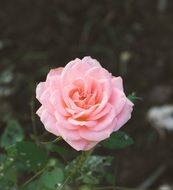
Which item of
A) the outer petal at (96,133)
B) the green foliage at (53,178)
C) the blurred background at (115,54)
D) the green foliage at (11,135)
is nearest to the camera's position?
the outer petal at (96,133)

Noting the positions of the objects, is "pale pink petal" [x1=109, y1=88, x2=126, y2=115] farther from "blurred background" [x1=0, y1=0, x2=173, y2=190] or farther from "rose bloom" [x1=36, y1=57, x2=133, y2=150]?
"blurred background" [x1=0, y1=0, x2=173, y2=190]

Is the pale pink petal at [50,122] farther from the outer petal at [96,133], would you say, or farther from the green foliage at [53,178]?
the green foliage at [53,178]

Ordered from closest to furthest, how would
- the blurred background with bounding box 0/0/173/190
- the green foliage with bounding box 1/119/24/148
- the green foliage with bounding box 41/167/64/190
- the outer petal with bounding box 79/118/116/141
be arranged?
the outer petal with bounding box 79/118/116/141 < the green foliage with bounding box 41/167/64/190 < the green foliage with bounding box 1/119/24/148 < the blurred background with bounding box 0/0/173/190

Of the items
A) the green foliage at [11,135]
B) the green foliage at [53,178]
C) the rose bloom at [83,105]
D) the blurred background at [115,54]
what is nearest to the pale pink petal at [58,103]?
the rose bloom at [83,105]

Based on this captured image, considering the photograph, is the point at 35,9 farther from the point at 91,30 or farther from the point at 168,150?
the point at 168,150

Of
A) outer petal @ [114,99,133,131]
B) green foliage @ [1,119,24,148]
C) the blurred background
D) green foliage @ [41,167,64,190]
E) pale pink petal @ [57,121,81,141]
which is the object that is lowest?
the blurred background

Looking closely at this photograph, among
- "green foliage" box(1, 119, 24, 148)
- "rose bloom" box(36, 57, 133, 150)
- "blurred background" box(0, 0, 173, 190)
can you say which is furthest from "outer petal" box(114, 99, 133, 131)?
"blurred background" box(0, 0, 173, 190)

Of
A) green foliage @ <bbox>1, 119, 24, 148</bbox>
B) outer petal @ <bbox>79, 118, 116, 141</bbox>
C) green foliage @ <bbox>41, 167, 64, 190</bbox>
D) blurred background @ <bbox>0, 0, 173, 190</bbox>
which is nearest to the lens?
outer petal @ <bbox>79, 118, 116, 141</bbox>
